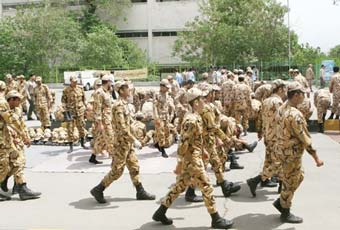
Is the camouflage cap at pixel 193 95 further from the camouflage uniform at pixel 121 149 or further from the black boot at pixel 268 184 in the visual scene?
the black boot at pixel 268 184

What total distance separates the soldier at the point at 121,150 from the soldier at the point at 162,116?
3.73 meters

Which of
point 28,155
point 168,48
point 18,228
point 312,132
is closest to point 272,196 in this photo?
point 18,228

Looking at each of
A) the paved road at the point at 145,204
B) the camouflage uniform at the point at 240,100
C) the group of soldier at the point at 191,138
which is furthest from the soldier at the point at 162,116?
the camouflage uniform at the point at 240,100

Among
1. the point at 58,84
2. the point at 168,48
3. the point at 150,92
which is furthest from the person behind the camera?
the point at 168,48

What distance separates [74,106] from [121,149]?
5.01 m

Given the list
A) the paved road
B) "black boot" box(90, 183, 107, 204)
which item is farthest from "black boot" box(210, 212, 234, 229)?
"black boot" box(90, 183, 107, 204)

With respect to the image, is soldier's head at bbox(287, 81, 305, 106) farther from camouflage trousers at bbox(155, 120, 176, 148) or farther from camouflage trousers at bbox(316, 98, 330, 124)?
camouflage trousers at bbox(316, 98, 330, 124)

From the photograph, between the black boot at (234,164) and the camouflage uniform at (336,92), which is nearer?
the black boot at (234,164)

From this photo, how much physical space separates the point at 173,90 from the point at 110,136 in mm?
5046

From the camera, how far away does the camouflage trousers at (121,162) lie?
Answer: 798 centimetres

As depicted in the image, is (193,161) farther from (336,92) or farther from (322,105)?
(336,92)

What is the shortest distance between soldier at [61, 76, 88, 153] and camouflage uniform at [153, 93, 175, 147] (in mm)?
1958

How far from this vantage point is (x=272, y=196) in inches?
328

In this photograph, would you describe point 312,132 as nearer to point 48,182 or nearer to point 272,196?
point 272,196
